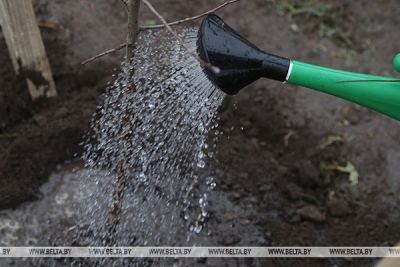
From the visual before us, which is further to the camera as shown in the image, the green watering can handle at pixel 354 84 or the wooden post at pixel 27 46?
the wooden post at pixel 27 46

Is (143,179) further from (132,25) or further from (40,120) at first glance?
(132,25)

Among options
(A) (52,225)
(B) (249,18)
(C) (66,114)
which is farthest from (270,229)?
(B) (249,18)

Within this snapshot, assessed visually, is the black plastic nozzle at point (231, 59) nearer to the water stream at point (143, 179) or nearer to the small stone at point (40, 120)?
the water stream at point (143, 179)

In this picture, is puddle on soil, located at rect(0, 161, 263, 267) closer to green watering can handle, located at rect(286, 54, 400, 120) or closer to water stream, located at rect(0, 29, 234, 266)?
water stream, located at rect(0, 29, 234, 266)

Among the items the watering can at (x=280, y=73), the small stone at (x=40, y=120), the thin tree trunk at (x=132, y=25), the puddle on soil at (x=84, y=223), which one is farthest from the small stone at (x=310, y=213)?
the small stone at (x=40, y=120)

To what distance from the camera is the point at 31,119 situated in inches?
89.3

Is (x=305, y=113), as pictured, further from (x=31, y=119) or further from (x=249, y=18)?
(x=31, y=119)

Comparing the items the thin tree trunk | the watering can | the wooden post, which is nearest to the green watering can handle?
the watering can

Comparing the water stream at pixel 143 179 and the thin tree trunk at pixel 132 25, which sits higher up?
the thin tree trunk at pixel 132 25

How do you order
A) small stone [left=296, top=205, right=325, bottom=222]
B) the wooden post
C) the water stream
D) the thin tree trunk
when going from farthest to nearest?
small stone [left=296, top=205, right=325, bottom=222]
the wooden post
the water stream
the thin tree trunk

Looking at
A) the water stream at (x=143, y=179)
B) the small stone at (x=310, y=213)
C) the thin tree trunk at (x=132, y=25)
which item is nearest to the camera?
the thin tree trunk at (x=132, y=25)

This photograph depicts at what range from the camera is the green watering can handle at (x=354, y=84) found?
1.51 metres

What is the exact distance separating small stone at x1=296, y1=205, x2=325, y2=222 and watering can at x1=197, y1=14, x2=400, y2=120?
0.75 metres

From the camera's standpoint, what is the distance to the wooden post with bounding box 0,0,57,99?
204 cm
